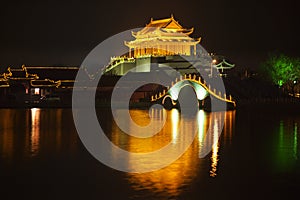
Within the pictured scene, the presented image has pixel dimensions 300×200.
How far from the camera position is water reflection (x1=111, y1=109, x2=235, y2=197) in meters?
15.2

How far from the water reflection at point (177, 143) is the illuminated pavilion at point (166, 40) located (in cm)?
2329

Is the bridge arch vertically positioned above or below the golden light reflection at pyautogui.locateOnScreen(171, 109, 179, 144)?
above

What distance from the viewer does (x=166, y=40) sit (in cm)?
6197

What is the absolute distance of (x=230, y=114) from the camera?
39.5 meters

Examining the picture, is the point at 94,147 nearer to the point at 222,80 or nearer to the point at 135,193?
the point at 135,193

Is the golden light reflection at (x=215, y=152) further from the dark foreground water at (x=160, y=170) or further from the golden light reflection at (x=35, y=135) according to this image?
the golden light reflection at (x=35, y=135)

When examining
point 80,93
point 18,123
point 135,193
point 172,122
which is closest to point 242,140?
point 172,122

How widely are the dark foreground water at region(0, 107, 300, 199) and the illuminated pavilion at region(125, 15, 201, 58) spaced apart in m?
32.9

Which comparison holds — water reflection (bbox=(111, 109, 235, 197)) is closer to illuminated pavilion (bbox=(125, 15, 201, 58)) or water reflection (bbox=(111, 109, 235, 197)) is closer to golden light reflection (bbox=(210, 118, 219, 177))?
golden light reflection (bbox=(210, 118, 219, 177))

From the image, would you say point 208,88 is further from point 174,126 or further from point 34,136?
point 34,136

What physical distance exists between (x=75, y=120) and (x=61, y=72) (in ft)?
76.9

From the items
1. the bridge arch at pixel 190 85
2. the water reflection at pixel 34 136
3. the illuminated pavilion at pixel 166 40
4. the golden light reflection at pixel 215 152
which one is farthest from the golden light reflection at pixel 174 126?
the illuminated pavilion at pixel 166 40

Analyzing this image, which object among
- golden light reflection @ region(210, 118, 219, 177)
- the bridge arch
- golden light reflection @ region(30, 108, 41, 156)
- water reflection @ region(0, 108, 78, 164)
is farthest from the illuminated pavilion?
golden light reflection @ region(210, 118, 219, 177)

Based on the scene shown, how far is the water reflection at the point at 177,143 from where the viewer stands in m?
15.2
